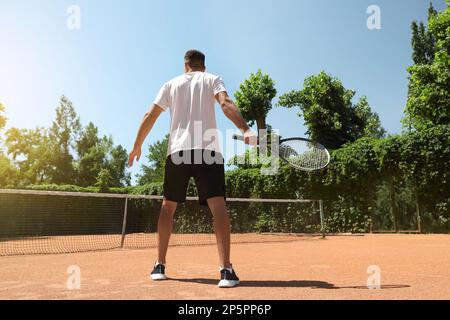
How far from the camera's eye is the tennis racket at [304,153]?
9.24 metres

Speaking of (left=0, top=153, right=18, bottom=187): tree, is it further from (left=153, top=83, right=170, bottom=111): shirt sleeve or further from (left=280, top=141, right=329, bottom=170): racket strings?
(left=153, top=83, right=170, bottom=111): shirt sleeve

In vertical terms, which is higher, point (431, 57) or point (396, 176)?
point (431, 57)

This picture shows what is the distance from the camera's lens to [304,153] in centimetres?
1083

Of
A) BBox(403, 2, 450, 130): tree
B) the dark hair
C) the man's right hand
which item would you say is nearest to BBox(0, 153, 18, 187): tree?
BBox(403, 2, 450, 130): tree

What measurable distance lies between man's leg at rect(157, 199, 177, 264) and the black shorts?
8 cm

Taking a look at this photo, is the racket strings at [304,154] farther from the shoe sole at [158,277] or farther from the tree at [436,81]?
the tree at [436,81]

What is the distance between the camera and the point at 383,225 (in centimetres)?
2177

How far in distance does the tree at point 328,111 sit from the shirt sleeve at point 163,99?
2273 cm

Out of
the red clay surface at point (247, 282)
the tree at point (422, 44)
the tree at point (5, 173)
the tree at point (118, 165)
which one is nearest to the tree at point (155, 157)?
the tree at point (118, 165)

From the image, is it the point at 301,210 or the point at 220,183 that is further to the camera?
the point at 301,210

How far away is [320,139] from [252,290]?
24169 mm

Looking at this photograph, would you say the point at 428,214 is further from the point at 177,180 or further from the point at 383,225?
the point at 177,180

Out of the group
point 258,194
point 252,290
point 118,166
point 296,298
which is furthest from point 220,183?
point 118,166

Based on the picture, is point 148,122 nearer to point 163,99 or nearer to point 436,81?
point 163,99
